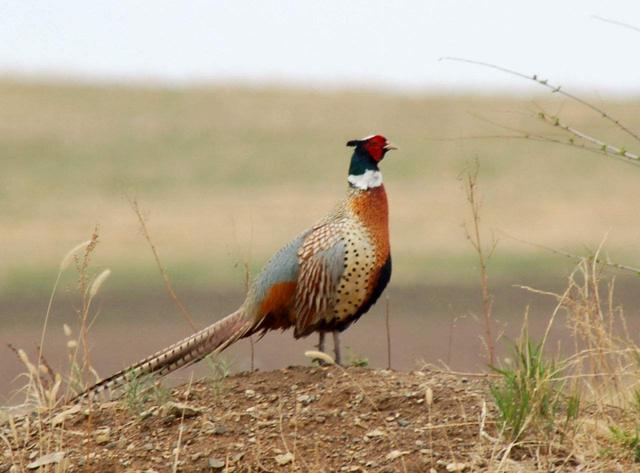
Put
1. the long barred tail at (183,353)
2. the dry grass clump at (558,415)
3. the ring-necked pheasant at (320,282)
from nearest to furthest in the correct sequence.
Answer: the dry grass clump at (558,415), the long barred tail at (183,353), the ring-necked pheasant at (320,282)

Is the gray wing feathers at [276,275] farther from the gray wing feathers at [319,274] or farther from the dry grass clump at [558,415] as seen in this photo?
the dry grass clump at [558,415]

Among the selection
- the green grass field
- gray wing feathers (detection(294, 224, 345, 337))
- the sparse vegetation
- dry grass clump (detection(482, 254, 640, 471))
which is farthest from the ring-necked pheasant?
the green grass field

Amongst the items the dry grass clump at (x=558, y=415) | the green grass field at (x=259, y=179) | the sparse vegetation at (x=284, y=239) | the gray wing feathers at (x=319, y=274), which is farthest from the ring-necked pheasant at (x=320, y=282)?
the green grass field at (x=259, y=179)

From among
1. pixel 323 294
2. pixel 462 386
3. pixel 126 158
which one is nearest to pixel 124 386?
pixel 323 294

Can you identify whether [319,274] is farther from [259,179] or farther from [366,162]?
[259,179]

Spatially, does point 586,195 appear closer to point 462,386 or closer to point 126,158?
point 126,158

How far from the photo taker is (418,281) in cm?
2298

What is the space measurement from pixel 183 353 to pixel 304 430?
0.95 metres

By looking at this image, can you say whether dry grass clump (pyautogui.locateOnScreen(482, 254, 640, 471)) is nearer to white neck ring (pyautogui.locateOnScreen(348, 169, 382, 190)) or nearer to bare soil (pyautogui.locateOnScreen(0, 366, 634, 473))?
bare soil (pyautogui.locateOnScreen(0, 366, 634, 473))

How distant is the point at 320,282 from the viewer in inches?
309

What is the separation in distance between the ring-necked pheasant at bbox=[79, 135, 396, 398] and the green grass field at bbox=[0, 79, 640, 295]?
43.8 feet

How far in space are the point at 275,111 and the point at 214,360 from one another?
27799mm

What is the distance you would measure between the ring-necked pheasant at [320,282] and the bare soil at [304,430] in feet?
0.73

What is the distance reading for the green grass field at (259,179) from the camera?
77.4 ft
